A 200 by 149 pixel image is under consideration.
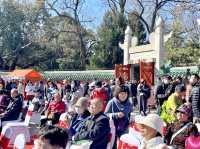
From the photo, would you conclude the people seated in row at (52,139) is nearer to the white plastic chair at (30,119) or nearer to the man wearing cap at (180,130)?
the man wearing cap at (180,130)

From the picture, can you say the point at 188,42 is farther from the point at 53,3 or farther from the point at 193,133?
the point at 193,133

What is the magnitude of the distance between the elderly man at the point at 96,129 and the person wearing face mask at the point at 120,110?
169 cm

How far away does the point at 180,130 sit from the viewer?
782 cm

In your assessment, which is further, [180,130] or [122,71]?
[122,71]

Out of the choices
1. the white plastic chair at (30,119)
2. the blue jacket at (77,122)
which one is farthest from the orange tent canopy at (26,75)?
the blue jacket at (77,122)

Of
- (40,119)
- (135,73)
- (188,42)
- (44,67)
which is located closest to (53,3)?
(44,67)

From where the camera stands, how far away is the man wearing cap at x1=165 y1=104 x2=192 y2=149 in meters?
7.71

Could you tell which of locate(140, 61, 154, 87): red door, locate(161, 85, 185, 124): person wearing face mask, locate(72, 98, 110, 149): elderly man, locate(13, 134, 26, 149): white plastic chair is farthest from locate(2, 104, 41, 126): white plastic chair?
locate(140, 61, 154, 87): red door

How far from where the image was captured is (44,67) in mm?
52125

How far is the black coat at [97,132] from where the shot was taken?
7199 millimetres

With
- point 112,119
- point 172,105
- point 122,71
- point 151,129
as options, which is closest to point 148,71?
point 122,71

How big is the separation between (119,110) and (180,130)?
1805mm

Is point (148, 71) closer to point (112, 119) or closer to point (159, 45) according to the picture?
point (159, 45)

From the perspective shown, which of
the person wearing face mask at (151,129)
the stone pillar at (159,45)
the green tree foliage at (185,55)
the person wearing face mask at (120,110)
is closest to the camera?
the person wearing face mask at (151,129)
